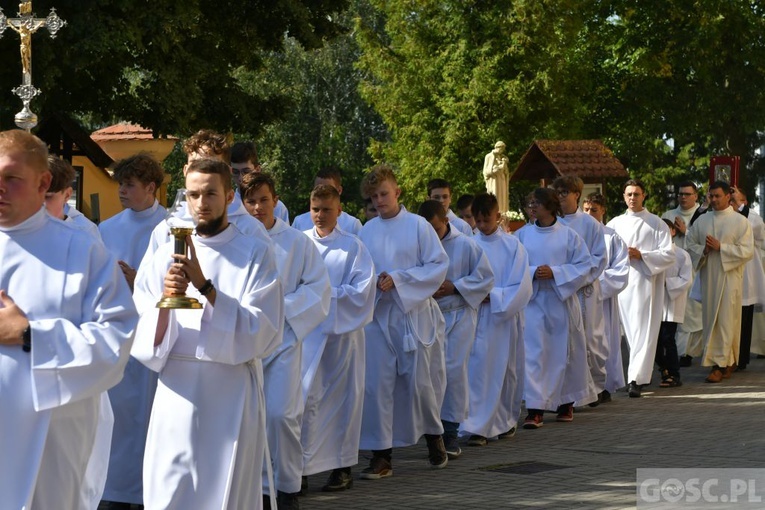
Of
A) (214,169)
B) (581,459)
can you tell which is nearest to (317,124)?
(581,459)

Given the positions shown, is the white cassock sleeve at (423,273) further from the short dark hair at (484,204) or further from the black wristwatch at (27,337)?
the black wristwatch at (27,337)

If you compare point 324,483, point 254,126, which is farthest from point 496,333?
point 254,126

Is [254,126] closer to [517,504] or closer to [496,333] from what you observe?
[496,333]

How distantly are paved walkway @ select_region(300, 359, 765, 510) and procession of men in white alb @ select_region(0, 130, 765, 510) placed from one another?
0.29 metres

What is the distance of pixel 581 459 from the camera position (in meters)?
10.6

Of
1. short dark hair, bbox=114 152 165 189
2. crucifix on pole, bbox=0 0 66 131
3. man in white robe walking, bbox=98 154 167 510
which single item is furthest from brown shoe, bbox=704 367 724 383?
short dark hair, bbox=114 152 165 189

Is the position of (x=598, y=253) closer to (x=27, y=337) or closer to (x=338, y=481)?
(x=338, y=481)

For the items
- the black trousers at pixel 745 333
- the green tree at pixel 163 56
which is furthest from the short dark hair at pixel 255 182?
the green tree at pixel 163 56

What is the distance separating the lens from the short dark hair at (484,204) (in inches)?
478

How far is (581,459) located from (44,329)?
255 inches

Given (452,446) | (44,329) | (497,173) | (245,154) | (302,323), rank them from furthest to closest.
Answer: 1. (497,173)
2. (452,446)
3. (245,154)
4. (302,323)
5. (44,329)

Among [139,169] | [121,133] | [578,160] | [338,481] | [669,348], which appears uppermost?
[121,133]

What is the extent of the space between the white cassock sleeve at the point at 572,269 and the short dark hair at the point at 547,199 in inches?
9.8

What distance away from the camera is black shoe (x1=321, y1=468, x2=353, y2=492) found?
938 cm
